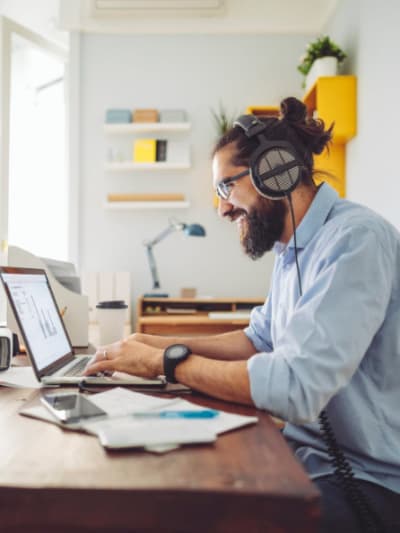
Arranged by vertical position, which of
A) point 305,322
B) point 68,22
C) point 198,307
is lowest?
point 198,307

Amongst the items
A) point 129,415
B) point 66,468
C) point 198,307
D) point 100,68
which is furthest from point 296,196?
point 100,68

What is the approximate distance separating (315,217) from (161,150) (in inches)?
118

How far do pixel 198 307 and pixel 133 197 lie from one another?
38.4 inches

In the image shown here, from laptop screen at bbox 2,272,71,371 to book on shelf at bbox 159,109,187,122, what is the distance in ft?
9.06

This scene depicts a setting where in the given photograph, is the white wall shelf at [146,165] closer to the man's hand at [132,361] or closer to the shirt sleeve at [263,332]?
the shirt sleeve at [263,332]

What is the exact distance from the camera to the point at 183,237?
415 centimetres

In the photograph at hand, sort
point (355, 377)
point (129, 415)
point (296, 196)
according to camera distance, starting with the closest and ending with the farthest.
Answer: point (129, 415) < point (355, 377) < point (296, 196)

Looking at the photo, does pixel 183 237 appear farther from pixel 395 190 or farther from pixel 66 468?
pixel 66 468

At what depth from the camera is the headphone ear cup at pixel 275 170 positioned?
3.92ft

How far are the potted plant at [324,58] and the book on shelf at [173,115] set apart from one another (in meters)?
0.99

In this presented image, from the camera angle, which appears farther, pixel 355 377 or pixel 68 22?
pixel 68 22

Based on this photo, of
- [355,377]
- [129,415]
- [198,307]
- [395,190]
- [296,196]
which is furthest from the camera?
[198,307]

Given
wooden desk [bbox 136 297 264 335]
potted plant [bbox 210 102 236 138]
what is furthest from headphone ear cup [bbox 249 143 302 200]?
potted plant [bbox 210 102 236 138]

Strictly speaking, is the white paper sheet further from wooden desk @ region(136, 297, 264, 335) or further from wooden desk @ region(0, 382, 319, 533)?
wooden desk @ region(136, 297, 264, 335)
